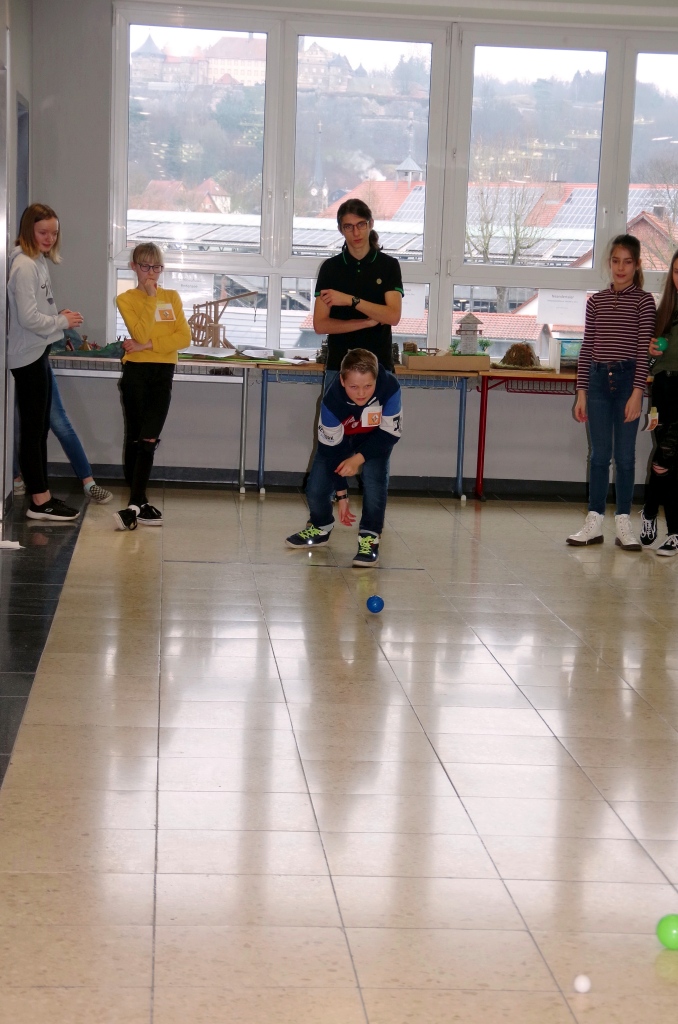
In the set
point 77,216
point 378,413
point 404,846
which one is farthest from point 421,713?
point 77,216

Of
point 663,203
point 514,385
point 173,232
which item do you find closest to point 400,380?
point 514,385

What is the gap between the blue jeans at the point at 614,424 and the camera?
569cm

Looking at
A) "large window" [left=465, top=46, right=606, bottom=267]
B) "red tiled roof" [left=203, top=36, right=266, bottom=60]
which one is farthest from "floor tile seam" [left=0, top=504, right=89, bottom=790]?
"large window" [left=465, top=46, right=606, bottom=267]

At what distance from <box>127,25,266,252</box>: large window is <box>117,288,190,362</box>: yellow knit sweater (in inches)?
76.7

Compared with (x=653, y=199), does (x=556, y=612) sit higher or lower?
lower

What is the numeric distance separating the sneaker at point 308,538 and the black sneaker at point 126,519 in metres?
0.81

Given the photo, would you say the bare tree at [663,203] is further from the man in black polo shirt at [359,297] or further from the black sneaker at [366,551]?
the black sneaker at [366,551]

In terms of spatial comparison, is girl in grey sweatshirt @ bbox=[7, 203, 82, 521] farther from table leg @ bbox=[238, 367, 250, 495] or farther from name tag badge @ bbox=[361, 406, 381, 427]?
table leg @ bbox=[238, 367, 250, 495]

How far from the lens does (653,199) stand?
784cm

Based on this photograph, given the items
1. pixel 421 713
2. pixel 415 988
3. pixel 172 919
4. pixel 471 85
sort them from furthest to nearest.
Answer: pixel 471 85 < pixel 421 713 < pixel 172 919 < pixel 415 988

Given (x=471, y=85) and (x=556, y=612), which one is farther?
(x=471, y=85)

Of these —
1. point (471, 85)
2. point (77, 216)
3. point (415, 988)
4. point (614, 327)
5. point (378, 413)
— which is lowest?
point (415, 988)

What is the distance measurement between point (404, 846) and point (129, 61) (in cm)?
621

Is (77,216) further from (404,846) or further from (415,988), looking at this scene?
(415,988)
